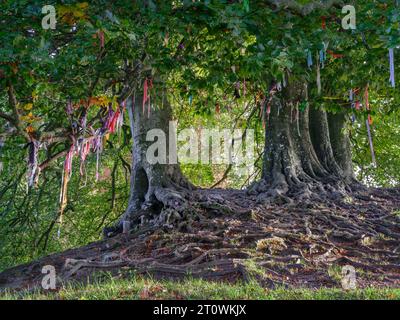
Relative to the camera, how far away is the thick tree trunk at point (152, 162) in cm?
847

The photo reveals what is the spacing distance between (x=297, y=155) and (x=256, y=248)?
371 centimetres

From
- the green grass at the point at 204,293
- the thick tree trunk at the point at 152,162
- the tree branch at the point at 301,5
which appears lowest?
the green grass at the point at 204,293

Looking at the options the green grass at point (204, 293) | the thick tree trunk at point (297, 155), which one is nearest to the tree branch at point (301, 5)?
the green grass at point (204, 293)

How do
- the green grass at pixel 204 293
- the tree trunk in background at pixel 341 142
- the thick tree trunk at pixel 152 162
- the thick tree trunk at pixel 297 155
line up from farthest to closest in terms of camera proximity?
the tree trunk in background at pixel 341 142, the thick tree trunk at pixel 297 155, the thick tree trunk at pixel 152 162, the green grass at pixel 204 293

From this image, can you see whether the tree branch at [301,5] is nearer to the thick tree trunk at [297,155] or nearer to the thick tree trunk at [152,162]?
the thick tree trunk at [152,162]

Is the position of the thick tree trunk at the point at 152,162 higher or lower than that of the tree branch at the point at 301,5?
lower

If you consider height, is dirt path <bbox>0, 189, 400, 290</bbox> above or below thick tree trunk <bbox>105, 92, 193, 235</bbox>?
below

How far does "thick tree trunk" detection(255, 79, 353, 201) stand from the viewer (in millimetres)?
9164

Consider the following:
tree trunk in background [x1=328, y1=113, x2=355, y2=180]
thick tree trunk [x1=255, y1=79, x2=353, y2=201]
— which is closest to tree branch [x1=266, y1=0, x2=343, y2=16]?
thick tree trunk [x1=255, y1=79, x2=353, y2=201]

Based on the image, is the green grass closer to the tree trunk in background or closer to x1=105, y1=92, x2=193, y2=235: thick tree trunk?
x1=105, y1=92, x2=193, y2=235: thick tree trunk

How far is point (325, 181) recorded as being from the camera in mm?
9555

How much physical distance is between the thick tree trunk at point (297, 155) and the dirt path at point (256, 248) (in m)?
0.60

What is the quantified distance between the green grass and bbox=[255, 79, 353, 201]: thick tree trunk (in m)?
4.07

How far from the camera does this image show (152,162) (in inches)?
347
